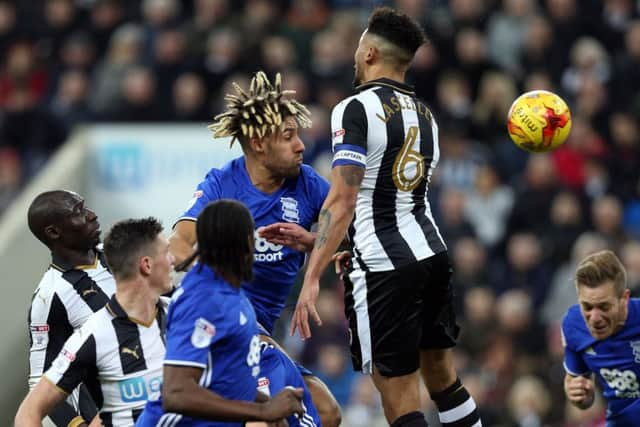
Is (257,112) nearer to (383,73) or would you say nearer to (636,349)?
(383,73)

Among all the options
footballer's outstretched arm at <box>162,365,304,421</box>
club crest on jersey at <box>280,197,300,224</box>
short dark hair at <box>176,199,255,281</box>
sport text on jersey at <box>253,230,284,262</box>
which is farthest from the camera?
club crest on jersey at <box>280,197,300,224</box>

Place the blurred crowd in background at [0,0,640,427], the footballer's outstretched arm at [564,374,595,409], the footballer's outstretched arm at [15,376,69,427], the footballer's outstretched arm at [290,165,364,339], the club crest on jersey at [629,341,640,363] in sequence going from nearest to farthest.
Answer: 1. the footballer's outstretched arm at [15,376,69,427]
2. the footballer's outstretched arm at [290,165,364,339]
3. the club crest on jersey at [629,341,640,363]
4. the footballer's outstretched arm at [564,374,595,409]
5. the blurred crowd in background at [0,0,640,427]

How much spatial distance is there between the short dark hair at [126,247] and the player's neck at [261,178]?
0.86 metres

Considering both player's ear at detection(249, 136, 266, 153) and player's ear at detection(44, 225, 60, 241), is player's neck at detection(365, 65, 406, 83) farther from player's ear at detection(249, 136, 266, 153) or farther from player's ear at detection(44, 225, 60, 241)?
player's ear at detection(44, 225, 60, 241)

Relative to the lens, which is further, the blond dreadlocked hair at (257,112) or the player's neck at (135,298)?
the blond dreadlocked hair at (257,112)

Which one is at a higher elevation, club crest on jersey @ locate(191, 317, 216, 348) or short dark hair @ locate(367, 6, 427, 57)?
short dark hair @ locate(367, 6, 427, 57)

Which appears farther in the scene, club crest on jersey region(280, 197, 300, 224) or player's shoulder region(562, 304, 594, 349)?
player's shoulder region(562, 304, 594, 349)

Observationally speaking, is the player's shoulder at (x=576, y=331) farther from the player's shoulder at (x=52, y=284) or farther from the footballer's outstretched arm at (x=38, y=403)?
the footballer's outstretched arm at (x=38, y=403)

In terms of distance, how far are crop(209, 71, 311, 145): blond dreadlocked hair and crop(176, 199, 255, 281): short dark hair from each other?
4.37 ft

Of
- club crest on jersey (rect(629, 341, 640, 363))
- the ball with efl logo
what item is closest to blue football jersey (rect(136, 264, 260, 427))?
the ball with efl logo

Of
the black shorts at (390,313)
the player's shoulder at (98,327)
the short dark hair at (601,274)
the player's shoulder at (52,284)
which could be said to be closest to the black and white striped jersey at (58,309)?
the player's shoulder at (52,284)

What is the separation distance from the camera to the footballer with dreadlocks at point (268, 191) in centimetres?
666

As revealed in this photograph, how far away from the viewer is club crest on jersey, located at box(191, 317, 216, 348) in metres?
5.22

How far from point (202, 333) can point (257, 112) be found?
5.86 ft
